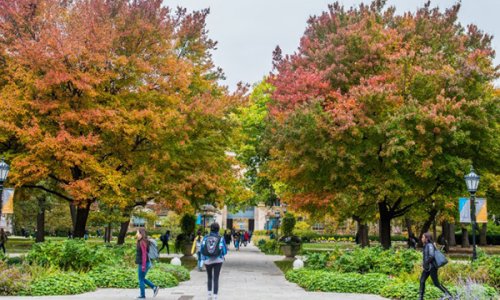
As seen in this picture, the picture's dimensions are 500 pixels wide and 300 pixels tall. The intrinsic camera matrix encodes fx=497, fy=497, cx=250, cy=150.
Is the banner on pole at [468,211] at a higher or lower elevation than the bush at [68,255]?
higher

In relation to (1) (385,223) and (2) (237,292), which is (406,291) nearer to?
(2) (237,292)

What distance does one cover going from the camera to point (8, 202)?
1563 centimetres

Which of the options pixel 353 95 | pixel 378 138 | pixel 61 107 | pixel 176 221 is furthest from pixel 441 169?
pixel 176 221

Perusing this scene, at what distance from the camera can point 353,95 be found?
19516mm

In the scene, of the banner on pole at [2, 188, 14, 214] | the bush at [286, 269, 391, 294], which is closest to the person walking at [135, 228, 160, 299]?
the bush at [286, 269, 391, 294]

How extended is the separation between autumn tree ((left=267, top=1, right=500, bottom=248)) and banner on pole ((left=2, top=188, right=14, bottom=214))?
1025cm

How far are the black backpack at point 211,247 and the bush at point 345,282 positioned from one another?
185 inches

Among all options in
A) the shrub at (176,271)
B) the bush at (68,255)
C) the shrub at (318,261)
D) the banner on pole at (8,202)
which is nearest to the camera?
the bush at (68,255)

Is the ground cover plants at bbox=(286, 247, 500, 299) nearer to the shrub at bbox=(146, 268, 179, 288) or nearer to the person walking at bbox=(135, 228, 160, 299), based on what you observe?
the shrub at bbox=(146, 268, 179, 288)

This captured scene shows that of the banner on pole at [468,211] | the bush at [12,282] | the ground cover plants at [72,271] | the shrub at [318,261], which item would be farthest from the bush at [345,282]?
the bush at [12,282]

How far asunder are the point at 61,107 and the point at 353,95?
1121 cm

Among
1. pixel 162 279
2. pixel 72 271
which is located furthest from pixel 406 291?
pixel 72 271

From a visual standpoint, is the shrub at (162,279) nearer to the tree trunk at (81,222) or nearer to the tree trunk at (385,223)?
the tree trunk at (81,222)

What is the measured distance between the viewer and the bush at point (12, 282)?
40.1ft
